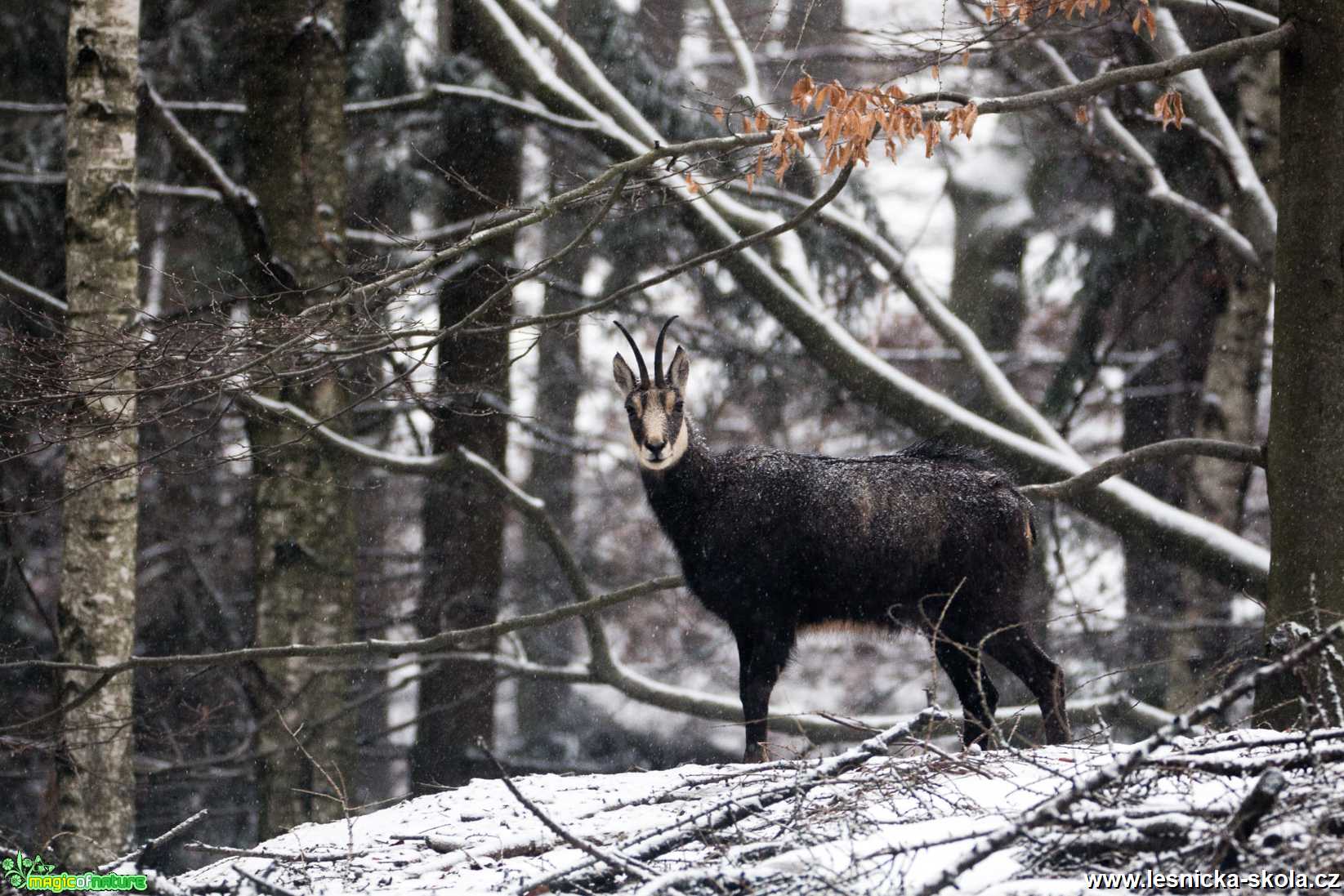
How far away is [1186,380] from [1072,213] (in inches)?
109

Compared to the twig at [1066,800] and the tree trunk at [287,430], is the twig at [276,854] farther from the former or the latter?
the tree trunk at [287,430]

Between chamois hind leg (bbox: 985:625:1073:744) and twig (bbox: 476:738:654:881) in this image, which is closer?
twig (bbox: 476:738:654:881)

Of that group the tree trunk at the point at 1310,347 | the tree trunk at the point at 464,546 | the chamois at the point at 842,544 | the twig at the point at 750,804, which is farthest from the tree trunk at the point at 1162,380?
the twig at the point at 750,804

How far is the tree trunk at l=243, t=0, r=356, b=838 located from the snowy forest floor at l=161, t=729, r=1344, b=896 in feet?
16.7

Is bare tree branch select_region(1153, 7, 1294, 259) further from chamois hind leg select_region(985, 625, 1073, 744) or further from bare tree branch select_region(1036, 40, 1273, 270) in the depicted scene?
chamois hind leg select_region(985, 625, 1073, 744)

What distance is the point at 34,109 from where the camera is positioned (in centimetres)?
1130

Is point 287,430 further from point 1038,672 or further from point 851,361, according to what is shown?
point 1038,672

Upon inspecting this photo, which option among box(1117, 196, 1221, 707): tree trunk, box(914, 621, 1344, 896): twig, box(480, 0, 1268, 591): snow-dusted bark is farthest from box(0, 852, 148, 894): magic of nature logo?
box(1117, 196, 1221, 707): tree trunk

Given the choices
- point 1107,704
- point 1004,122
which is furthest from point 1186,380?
point 1107,704

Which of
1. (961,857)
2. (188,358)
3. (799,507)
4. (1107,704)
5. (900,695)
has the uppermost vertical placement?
(188,358)

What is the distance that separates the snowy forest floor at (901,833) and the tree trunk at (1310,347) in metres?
1.65

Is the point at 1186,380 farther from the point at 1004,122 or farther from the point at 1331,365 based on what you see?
the point at 1331,365

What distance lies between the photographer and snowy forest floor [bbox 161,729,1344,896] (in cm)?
309

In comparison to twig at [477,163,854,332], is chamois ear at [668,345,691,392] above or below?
below
